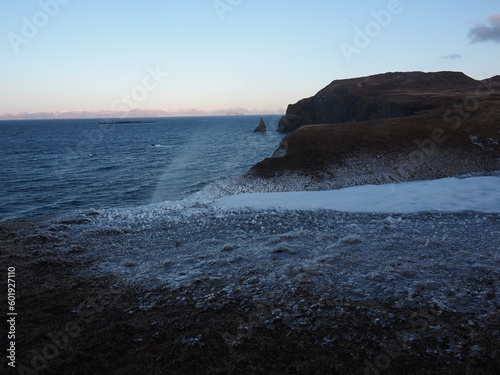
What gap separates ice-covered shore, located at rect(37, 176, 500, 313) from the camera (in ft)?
38.3

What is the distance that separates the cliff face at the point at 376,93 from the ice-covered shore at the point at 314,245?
51254 millimetres

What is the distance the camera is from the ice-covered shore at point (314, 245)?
459 inches

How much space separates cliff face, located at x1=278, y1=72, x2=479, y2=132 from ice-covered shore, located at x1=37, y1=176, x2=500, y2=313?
51.3 metres

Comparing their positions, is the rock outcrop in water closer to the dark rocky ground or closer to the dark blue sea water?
the dark blue sea water

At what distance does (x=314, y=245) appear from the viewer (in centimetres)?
1645

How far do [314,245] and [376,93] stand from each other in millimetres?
81355

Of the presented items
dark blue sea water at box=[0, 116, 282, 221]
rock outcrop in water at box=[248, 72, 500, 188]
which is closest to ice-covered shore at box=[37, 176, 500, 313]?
rock outcrop in water at box=[248, 72, 500, 188]

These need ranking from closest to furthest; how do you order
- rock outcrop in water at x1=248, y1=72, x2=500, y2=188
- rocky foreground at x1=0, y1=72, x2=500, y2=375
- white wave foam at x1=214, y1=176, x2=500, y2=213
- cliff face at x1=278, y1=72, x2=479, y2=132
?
rocky foreground at x1=0, y1=72, x2=500, y2=375 → white wave foam at x1=214, y1=176, x2=500, y2=213 → rock outcrop in water at x1=248, y1=72, x2=500, y2=188 → cliff face at x1=278, y1=72, x2=479, y2=132

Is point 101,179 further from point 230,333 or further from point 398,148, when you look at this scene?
point 230,333

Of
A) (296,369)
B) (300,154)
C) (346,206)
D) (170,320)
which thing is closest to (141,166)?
(300,154)

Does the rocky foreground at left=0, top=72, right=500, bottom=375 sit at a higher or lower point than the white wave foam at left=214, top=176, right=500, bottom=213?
lower

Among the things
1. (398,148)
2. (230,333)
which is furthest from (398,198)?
(230,333)

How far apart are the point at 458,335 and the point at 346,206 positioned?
15720 millimetres

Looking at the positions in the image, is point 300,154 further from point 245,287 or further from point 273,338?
point 273,338
